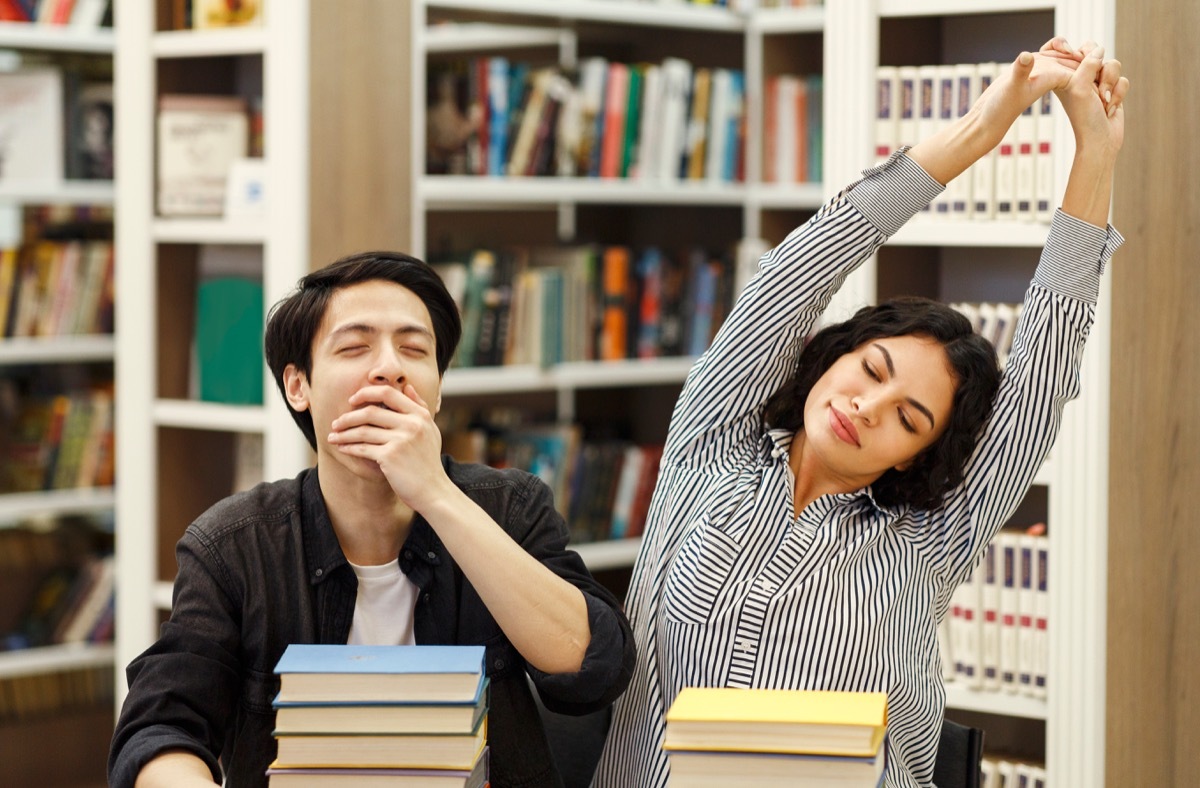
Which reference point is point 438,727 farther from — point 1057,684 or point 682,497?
point 1057,684

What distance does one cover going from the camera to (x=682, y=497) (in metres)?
1.84

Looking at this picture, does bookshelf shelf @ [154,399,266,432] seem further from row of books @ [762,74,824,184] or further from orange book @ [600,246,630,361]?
row of books @ [762,74,824,184]

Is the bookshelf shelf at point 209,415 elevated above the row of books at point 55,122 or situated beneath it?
situated beneath

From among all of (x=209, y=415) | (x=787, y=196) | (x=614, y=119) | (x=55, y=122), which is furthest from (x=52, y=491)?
(x=787, y=196)

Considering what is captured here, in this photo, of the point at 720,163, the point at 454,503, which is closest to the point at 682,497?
the point at 454,503

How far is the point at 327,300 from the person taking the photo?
5.33 feet

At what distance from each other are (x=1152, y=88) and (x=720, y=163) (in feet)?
5.62

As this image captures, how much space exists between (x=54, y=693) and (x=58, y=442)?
0.67 metres

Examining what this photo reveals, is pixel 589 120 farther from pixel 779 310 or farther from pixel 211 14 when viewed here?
pixel 779 310

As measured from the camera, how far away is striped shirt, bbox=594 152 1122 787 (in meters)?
1.71

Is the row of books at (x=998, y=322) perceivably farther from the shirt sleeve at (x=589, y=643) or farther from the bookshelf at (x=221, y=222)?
the bookshelf at (x=221, y=222)

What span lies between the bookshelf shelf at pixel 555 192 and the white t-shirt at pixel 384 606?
1.80 meters

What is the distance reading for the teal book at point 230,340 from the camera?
127 inches

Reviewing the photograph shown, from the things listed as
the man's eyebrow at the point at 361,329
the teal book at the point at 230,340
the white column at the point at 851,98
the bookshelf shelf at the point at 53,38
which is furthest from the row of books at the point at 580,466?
the man's eyebrow at the point at 361,329
